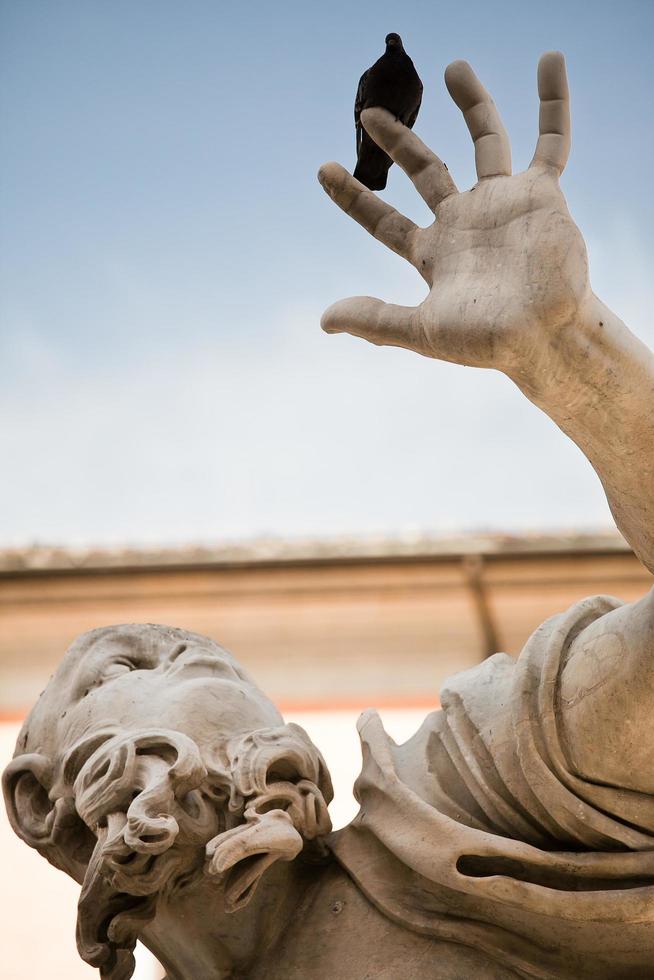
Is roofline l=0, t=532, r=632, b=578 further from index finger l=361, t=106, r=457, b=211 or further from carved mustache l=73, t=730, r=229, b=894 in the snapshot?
index finger l=361, t=106, r=457, b=211

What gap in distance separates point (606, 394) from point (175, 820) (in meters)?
1.01

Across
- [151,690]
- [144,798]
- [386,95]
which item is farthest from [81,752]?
[386,95]

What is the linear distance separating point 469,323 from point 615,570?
16.8 ft

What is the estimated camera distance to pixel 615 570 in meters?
6.87

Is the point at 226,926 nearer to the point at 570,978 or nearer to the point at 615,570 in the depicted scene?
the point at 570,978

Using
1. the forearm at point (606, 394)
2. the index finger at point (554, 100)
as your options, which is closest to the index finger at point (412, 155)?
the index finger at point (554, 100)

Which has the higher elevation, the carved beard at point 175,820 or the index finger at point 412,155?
the index finger at point 412,155

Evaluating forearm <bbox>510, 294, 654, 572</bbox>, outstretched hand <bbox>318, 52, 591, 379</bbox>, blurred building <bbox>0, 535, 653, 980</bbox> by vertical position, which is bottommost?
blurred building <bbox>0, 535, 653, 980</bbox>

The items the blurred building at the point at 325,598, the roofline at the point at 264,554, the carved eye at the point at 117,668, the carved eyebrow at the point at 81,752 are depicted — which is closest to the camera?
the carved eyebrow at the point at 81,752

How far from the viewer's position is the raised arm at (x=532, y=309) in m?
1.95

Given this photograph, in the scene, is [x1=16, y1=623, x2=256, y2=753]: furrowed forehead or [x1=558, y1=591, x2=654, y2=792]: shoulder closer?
[x1=558, y1=591, x2=654, y2=792]: shoulder

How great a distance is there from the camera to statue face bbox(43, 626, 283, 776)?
96.9 inches

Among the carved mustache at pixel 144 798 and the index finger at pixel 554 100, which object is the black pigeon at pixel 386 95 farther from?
the carved mustache at pixel 144 798

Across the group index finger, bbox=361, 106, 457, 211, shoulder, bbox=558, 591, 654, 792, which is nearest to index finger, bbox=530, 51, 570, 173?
index finger, bbox=361, 106, 457, 211
